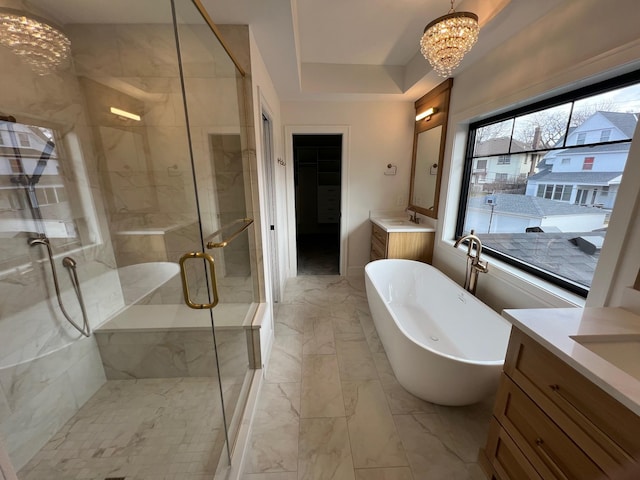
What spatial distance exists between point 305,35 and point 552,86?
6.35 ft

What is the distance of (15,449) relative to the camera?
1.12m

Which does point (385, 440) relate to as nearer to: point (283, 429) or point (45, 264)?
point (283, 429)

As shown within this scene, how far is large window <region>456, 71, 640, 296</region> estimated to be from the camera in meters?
1.31

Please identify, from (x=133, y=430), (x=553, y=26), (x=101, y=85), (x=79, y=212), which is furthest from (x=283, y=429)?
(x=553, y=26)

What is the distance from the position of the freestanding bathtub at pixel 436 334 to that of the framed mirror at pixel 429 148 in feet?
2.83

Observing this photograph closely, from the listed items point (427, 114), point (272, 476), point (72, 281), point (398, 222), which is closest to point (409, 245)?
point (398, 222)

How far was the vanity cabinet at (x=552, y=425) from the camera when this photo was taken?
743 mm

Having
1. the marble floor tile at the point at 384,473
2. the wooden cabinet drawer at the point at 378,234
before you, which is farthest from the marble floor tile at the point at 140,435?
the wooden cabinet drawer at the point at 378,234

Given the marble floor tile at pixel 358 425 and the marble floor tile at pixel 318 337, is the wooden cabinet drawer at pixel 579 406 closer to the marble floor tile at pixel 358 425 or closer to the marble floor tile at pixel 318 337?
the marble floor tile at pixel 358 425

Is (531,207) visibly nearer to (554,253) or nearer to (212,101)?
(554,253)

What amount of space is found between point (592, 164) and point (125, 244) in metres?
3.02

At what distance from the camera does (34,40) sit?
4.32 ft

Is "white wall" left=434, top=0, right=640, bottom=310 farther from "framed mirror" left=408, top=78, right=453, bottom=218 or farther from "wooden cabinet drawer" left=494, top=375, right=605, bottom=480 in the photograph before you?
"wooden cabinet drawer" left=494, top=375, right=605, bottom=480

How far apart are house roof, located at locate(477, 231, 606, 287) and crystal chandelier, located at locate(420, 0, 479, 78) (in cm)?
131
